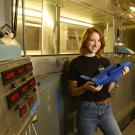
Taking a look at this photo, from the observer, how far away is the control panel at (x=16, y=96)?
87 cm

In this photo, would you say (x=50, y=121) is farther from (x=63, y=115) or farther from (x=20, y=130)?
(x=20, y=130)

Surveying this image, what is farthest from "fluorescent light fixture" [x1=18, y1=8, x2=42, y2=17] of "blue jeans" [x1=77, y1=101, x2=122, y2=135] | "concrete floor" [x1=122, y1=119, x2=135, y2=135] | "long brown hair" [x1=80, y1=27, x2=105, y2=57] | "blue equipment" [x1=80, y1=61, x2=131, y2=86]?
"concrete floor" [x1=122, y1=119, x2=135, y2=135]

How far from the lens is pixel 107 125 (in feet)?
6.36

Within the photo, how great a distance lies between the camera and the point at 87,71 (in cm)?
191

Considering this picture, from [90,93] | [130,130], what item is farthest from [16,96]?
[130,130]

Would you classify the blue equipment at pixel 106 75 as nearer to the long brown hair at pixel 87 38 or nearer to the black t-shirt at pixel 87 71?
the black t-shirt at pixel 87 71

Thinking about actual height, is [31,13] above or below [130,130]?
above

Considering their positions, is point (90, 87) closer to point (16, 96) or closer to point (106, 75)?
point (106, 75)

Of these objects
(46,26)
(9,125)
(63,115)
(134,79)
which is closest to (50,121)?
(63,115)

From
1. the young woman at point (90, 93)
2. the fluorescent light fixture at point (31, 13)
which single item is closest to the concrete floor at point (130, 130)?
the young woman at point (90, 93)

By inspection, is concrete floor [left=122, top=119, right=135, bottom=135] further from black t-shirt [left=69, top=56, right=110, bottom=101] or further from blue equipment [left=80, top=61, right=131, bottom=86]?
blue equipment [left=80, top=61, right=131, bottom=86]

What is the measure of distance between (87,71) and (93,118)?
13.7 inches

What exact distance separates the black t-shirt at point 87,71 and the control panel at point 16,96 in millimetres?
676

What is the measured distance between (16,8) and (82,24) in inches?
47.7
